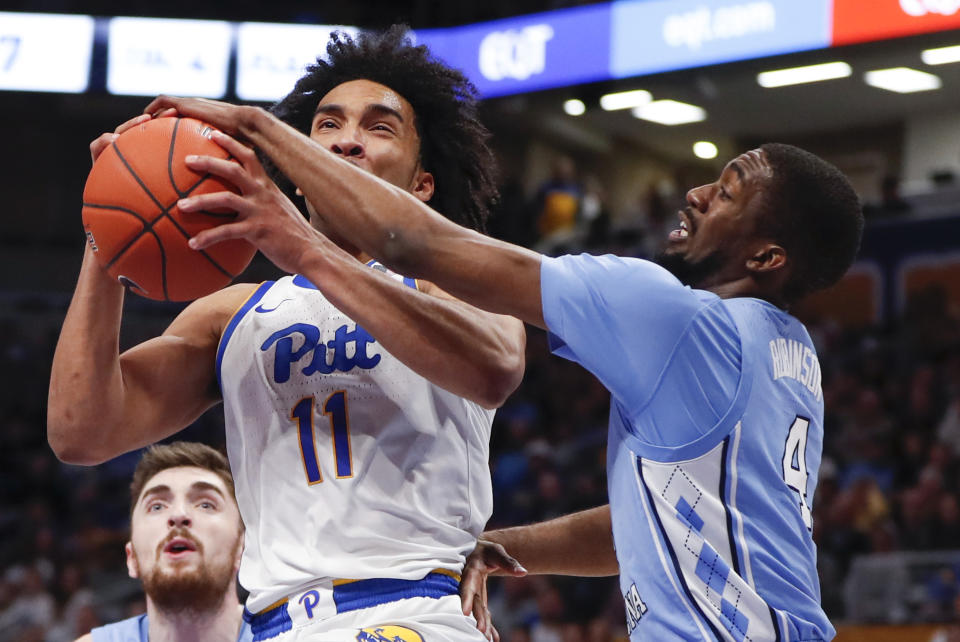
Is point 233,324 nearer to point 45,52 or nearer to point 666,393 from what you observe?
point 666,393

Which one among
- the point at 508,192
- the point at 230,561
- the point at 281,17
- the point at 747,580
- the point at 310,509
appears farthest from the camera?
the point at 508,192

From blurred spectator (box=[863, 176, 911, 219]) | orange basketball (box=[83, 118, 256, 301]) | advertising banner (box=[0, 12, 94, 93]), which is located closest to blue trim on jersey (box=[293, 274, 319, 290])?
orange basketball (box=[83, 118, 256, 301])

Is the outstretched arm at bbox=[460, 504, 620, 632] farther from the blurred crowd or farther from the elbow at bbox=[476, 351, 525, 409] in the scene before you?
the blurred crowd


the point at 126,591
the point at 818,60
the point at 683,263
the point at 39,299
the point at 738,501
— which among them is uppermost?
the point at 818,60

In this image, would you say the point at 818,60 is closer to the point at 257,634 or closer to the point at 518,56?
the point at 518,56

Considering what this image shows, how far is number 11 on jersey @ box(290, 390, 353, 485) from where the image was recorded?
9.23 ft

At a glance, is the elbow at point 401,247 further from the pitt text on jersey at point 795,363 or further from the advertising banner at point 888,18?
the advertising banner at point 888,18

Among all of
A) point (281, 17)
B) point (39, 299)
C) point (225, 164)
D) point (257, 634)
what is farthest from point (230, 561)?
point (39, 299)

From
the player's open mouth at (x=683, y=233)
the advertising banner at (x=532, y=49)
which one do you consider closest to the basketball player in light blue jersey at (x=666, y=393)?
the player's open mouth at (x=683, y=233)

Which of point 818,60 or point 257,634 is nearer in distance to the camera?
point 257,634

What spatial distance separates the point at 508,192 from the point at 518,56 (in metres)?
2.74

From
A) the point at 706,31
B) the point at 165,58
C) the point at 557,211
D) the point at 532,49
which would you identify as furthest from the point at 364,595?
the point at 557,211

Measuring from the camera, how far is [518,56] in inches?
512

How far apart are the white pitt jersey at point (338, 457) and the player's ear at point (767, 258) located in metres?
0.76
